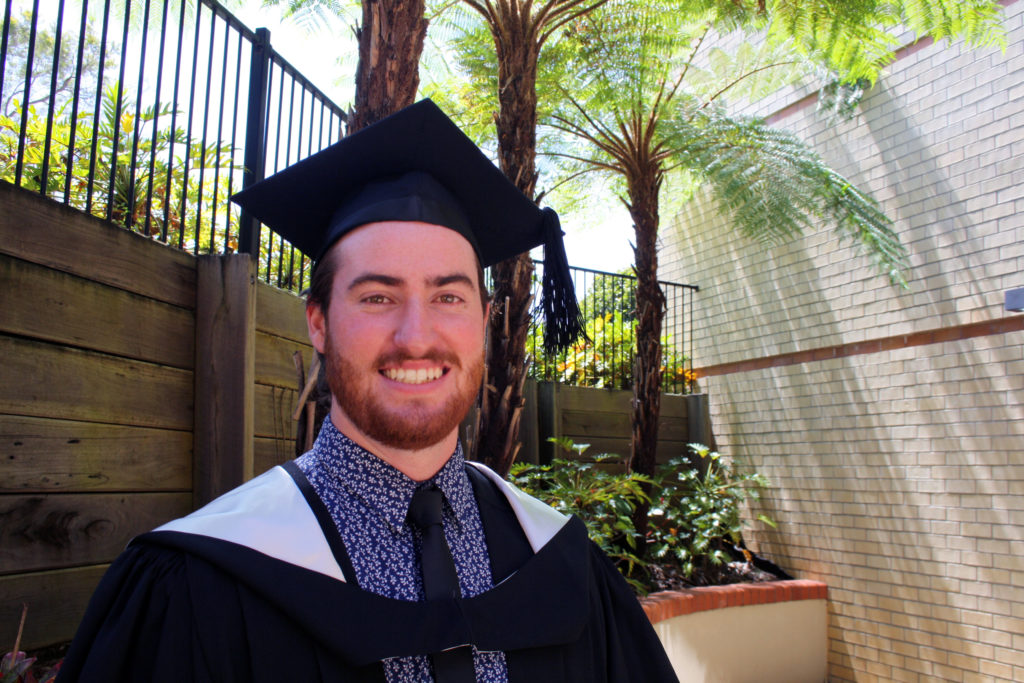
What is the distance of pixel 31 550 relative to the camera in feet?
6.59

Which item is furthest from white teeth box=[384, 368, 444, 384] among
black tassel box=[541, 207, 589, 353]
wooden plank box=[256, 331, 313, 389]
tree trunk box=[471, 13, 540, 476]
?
tree trunk box=[471, 13, 540, 476]

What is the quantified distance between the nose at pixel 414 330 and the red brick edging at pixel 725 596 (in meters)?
3.99

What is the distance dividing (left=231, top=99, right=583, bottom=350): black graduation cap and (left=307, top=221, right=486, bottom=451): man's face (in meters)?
0.06

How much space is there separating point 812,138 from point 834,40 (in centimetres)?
199

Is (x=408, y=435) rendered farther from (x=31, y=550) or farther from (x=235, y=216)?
(x=235, y=216)

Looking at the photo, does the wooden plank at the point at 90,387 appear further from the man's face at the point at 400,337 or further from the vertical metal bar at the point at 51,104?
the man's face at the point at 400,337

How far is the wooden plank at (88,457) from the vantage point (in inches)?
78.0

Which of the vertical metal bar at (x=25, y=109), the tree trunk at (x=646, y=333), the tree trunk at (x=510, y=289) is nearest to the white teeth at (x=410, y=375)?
the vertical metal bar at (x=25, y=109)

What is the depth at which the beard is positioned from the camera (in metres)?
1.30

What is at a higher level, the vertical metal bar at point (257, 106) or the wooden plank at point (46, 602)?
the vertical metal bar at point (257, 106)

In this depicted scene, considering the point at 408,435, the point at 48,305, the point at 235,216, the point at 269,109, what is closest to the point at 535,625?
the point at 408,435

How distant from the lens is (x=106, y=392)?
7.38ft

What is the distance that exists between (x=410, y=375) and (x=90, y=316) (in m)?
1.38

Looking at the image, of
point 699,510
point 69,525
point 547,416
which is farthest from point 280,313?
point 699,510
